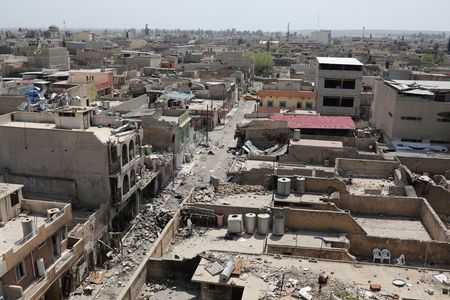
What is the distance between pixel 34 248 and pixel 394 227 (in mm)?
16902

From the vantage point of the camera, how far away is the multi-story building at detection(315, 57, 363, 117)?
1918 inches

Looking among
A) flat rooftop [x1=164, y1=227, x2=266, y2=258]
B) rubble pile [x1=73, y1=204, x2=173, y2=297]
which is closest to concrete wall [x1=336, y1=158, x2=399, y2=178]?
flat rooftop [x1=164, y1=227, x2=266, y2=258]

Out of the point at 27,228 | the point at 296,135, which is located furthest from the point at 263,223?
the point at 296,135

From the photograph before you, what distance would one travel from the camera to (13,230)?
19219 millimetres

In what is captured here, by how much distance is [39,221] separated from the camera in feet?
66.5

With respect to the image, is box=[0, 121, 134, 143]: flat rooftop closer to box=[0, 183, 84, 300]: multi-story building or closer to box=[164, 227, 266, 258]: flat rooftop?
box=[0, 183, 84, 300]: multi-story building

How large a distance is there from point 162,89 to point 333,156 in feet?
86.4

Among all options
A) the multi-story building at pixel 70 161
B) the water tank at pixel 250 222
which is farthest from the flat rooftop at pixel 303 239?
the multi-story building at pixel 70 161

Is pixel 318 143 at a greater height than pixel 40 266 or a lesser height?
greater

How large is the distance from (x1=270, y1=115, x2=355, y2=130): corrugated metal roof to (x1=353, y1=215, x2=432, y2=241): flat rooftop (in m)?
13.2

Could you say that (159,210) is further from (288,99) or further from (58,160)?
(288,99)

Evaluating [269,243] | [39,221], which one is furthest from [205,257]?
[39,221]

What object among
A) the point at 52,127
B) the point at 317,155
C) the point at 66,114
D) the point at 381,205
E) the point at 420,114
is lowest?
the point at 381,205

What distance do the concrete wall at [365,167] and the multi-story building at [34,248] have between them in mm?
17032
